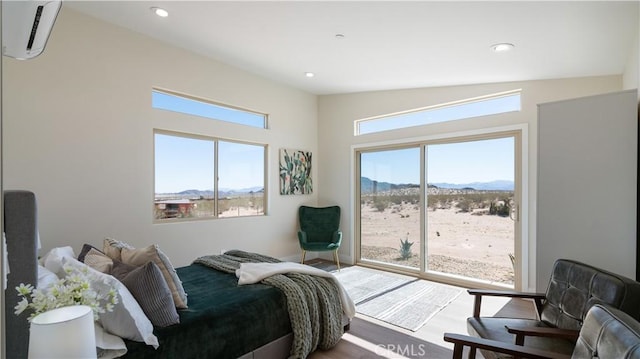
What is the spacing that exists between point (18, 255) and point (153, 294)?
0.69 meters

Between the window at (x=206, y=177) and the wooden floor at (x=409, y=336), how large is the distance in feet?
7.97

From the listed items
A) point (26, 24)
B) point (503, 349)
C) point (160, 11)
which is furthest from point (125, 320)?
point (160, 11)

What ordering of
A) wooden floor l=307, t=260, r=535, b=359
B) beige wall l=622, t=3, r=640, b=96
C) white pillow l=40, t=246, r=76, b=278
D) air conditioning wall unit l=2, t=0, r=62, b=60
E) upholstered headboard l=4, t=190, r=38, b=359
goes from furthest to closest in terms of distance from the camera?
wooden floor l=307, t=260, r=535, b=359
beige wall l=622, t=3, r=640, b=96
white pillow l=40, t=246, r=76, b=278
upholstered headboard l=4, t=190, r=38, b=359
air conditioning wall unit l=2, t=0, r=62, b=60

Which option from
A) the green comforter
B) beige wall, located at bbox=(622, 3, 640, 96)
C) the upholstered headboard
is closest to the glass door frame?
beige wall, located at bbox=(622, 3, 640, 96)

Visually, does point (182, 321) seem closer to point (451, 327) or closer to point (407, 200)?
point (451, 327)

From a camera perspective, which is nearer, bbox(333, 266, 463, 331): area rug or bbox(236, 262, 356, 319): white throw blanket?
bbox(236, 262, 356, 319): white throw blanket

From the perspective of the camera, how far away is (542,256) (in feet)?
7.80

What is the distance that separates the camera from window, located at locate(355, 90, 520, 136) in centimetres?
392

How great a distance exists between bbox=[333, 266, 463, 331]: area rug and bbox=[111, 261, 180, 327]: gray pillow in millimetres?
2031

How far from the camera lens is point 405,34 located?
2.84 m

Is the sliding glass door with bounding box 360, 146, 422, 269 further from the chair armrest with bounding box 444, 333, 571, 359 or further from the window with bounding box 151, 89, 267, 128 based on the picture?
the chair armrest with bounding box 444, 333, 571, 359

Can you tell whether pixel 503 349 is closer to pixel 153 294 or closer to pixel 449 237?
pixel 153 294

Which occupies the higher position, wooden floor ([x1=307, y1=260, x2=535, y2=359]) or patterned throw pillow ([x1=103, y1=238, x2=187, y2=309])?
patterned throw pillow ([x1=103, y1=238, x2=187, y2=309])

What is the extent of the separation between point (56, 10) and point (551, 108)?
2.95 metres
